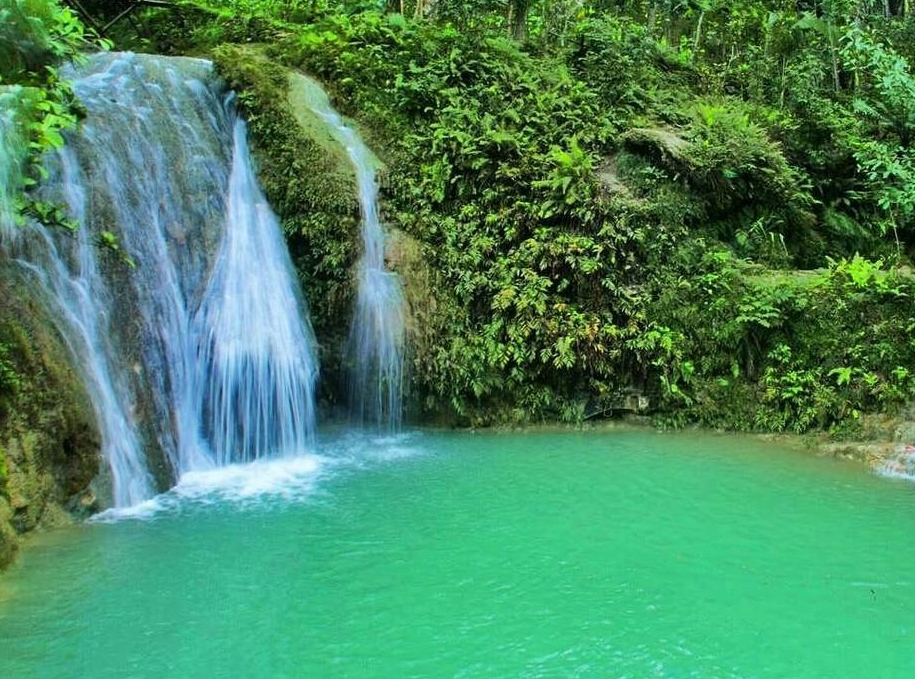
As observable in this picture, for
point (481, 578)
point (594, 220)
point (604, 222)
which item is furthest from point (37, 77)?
point (604, 222)

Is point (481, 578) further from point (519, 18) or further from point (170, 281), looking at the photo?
point (519, 18)

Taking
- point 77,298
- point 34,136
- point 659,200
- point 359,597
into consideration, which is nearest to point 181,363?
point 77,298

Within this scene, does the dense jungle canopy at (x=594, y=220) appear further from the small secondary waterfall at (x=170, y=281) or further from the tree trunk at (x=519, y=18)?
the tree trunk at (x=519, y=18)

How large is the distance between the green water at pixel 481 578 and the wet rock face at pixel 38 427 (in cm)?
34

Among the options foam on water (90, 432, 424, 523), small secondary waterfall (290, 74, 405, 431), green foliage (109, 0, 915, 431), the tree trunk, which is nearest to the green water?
foam on water (90, 432, 424, 523)

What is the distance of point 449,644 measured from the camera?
4230 millimetres

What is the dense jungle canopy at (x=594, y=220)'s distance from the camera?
9102mm

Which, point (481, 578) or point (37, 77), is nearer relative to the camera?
point (481, 578)

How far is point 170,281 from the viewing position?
25.3ft

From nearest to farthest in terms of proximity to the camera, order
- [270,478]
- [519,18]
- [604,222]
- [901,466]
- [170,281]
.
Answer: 1. [270,478]
2. [901,466]
3. [170,281]
4. [604,222]
5. [519,18]

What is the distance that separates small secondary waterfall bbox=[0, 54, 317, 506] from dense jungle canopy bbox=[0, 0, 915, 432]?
1.81 ft

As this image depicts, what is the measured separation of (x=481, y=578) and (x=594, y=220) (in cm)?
587

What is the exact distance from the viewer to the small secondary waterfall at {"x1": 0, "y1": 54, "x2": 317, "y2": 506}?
6621mm

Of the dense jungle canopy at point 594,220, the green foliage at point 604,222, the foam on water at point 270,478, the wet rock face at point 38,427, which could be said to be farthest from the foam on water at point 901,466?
the wet rock face at point 38,427
